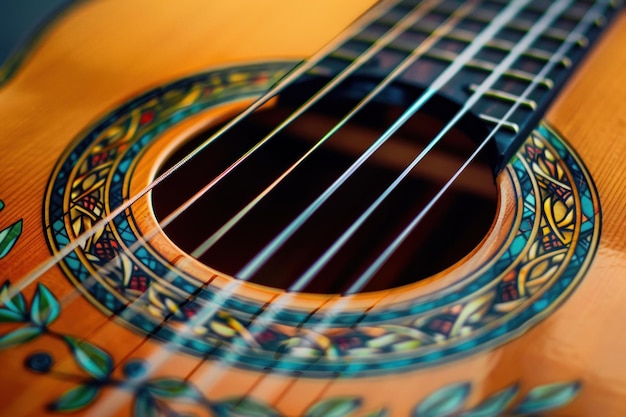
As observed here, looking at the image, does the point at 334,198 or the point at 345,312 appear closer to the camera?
the point at 345,312

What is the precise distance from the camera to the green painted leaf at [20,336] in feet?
1.47

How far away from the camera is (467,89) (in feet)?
2.22

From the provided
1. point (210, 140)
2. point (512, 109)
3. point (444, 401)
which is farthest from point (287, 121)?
point (444, 401)

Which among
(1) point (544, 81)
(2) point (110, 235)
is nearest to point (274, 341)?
(2) point (110, 235)

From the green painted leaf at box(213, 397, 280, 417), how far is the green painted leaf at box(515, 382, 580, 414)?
0.48 feet

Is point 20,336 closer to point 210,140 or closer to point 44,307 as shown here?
point 44,307

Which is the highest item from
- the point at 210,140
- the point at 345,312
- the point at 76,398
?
the point at 210,140

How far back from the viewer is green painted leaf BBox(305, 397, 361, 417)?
0.41m

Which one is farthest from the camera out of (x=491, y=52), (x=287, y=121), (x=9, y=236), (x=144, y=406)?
(x=491, y=52)

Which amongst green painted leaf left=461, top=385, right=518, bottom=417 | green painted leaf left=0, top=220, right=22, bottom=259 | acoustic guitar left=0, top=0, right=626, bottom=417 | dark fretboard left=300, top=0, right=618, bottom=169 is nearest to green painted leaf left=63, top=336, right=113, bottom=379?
acoustic guitar left=0, top=0, right=626, bottom=417

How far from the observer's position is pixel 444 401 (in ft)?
1.38

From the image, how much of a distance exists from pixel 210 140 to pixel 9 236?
0.18 meters

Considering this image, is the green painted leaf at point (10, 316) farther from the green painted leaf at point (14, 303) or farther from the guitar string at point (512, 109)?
the guitar string at point (512, 109)

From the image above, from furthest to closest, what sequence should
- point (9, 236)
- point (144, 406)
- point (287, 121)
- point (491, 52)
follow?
point (491, 52)
point (287, 121)
point (9, 236)
point (144, 406)
